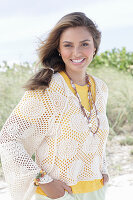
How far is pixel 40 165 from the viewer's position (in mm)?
1786

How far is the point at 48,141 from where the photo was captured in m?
1.74

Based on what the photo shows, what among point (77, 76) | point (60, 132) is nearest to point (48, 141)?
point (60, 132)

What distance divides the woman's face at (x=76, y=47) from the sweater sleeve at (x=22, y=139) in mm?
314

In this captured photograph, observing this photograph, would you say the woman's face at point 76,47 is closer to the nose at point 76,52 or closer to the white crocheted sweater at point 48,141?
the nose at point 76,52

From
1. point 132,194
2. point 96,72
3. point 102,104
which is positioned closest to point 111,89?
point 96,72

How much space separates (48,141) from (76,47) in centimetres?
55

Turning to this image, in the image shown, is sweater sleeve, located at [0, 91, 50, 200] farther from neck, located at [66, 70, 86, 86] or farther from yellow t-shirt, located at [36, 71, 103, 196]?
neck, located at [66, 70, 86, 86]

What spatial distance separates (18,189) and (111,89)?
197 inches

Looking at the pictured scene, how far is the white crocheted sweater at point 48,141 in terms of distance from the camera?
1.67 meters

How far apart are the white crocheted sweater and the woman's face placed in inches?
5.6

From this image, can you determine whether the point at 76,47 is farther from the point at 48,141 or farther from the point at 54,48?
the point at 48,141

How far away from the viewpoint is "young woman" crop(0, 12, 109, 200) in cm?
167

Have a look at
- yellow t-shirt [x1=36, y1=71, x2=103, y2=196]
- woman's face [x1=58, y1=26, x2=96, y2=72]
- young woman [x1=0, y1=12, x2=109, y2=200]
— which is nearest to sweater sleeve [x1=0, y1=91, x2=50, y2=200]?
young woman [x1=0, y1=12, x2=109, y2=200]

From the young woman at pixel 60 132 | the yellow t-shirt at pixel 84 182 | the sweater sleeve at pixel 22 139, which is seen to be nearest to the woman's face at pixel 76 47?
the young woman at pixel 60 132
